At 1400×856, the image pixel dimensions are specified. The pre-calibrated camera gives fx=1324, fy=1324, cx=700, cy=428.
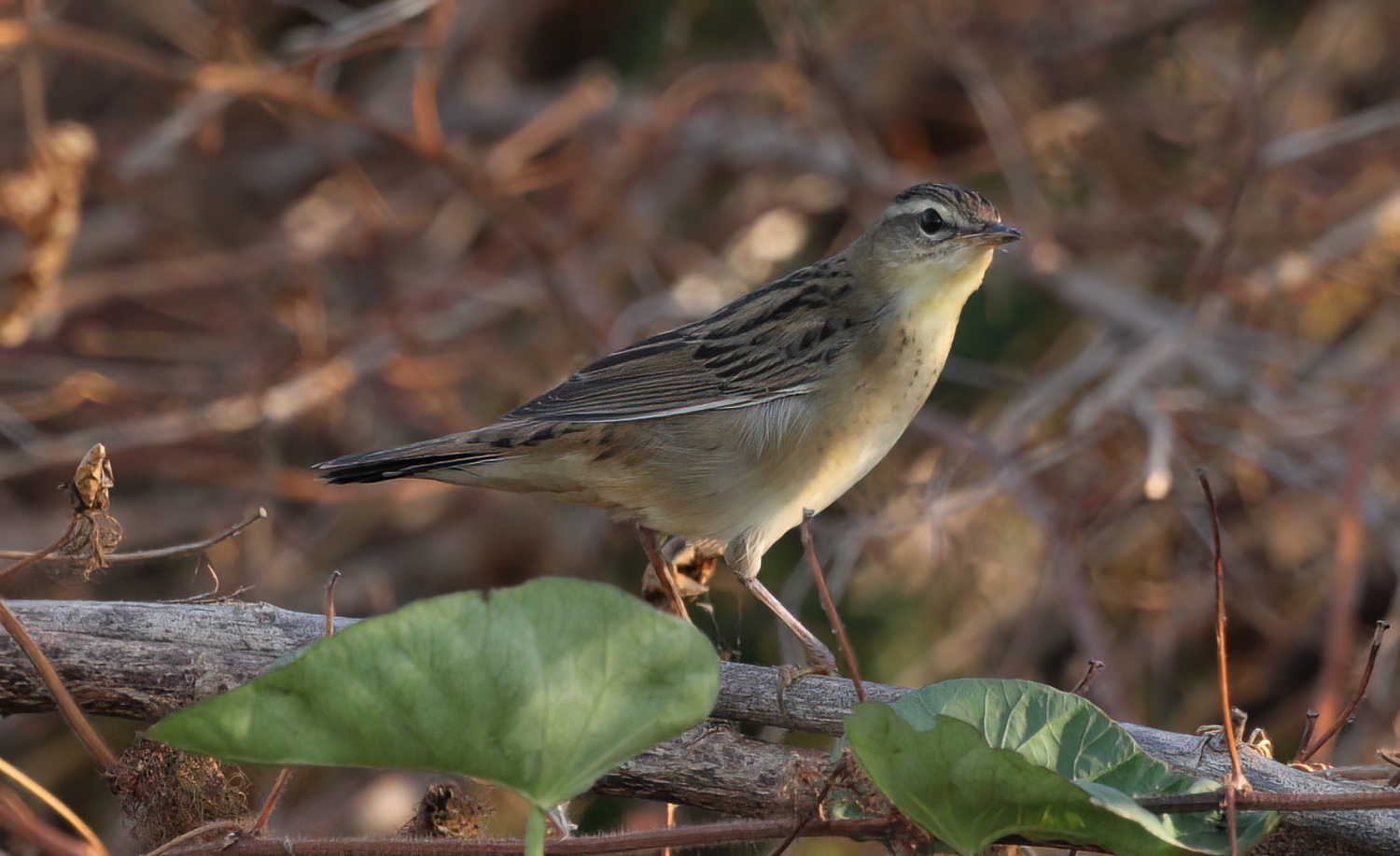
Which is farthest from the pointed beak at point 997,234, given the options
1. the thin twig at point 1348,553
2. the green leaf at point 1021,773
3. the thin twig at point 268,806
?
the thin twig at point 268,806

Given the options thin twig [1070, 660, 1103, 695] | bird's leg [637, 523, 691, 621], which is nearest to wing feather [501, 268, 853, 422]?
bird's leg [637, 523, 691, 621]

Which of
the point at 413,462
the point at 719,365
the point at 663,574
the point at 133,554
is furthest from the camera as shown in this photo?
the point at 719,365

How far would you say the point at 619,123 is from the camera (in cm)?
586

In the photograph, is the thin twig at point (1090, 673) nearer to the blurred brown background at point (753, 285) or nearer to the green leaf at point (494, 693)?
the green leaf at point (494, 693)

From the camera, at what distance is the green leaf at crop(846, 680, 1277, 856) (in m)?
1.78

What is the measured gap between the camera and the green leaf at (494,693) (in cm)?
170

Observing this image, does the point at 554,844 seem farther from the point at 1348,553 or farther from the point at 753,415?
the point at 1348,553

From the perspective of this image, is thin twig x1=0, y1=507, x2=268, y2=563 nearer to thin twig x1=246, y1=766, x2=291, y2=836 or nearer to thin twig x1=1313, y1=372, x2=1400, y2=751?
thin twig x1=246, y1=766, x2=291, y2=836

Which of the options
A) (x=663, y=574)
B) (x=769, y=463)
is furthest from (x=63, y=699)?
(x=769, y=463)

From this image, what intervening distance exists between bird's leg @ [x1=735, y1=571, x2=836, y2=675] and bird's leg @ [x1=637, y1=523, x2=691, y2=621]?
0.21 meters

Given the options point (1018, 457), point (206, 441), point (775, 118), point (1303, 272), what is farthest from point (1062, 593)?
point (206, 441)

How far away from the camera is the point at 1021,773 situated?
177 centimetres

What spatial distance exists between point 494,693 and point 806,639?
156 centimetres

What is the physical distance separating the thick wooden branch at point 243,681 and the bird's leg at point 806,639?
1.46ft
